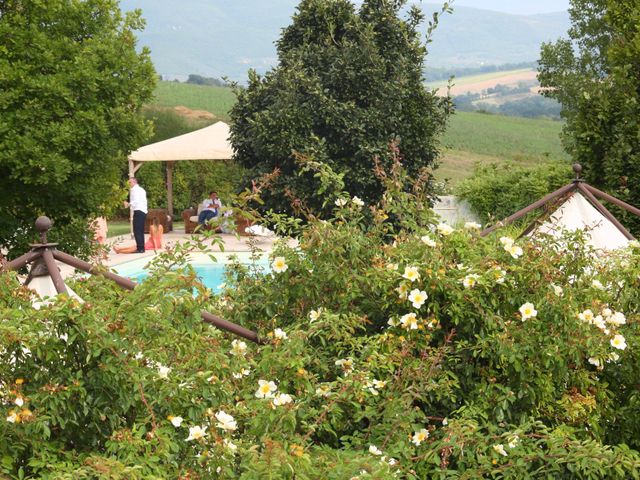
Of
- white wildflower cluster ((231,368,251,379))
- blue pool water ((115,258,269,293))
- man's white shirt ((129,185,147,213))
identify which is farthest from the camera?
man's white shirt ((129,185,147,213))

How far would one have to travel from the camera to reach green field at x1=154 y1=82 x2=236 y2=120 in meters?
51.6

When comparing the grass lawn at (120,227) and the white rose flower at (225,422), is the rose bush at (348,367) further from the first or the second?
the grass lawn at (120,227)

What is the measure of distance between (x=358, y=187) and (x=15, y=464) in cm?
794

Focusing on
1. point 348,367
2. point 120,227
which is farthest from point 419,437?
point 120,227

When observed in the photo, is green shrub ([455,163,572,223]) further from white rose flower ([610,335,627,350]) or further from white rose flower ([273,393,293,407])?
white rose flower ([273,393,293,407])

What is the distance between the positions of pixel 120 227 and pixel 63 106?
595 inches

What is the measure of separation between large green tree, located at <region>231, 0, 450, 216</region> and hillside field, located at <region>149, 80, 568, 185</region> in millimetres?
29829

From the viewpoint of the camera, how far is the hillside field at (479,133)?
4584cm

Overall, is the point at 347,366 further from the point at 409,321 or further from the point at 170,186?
the point at 170,186

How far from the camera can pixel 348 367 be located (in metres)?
3.53

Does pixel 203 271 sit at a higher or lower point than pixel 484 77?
lower

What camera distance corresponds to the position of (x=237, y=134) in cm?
1116

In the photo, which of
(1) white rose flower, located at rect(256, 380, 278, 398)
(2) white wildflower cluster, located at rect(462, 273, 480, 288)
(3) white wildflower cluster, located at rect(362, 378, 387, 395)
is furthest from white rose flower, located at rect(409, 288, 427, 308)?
(1) white rose flower, located at rect(256, 380, 278, 398)

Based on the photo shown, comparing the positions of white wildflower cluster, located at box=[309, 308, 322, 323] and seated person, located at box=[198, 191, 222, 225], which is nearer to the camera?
white wildflower cluster, located at box=[309, 308, 322, 323]
